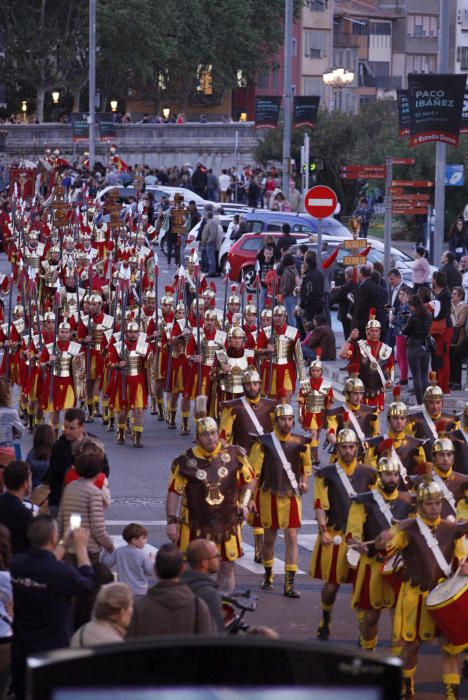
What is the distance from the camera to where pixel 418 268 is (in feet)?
85.5

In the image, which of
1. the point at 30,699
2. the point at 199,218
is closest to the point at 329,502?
the point at 30,699

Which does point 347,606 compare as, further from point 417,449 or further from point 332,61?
point 332,61

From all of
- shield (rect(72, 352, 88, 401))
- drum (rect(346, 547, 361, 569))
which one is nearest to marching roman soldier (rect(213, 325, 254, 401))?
shield (rect(72, 352, 88, 401))

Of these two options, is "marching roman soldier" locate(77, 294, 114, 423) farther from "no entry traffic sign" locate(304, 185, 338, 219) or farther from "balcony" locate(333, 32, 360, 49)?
"balcony" locate(333, 32, 360, 49)

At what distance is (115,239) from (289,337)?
533 inches

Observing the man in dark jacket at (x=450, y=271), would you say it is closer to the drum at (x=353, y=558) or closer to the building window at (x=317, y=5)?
the drum at (x=353, y=558)

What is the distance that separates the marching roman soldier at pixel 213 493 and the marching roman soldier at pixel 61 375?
716cm

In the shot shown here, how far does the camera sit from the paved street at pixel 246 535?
12258 mm

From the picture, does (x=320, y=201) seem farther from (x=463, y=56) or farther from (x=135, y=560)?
(x=463, y=56)

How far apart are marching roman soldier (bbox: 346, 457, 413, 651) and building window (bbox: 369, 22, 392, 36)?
95.4 meters

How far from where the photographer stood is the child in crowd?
1018cm

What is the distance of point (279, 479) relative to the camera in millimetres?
13578

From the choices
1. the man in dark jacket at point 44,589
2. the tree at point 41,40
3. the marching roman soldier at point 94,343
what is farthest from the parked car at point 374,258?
the tree at point 41,40

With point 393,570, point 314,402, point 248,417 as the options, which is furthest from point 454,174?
point 393,570
